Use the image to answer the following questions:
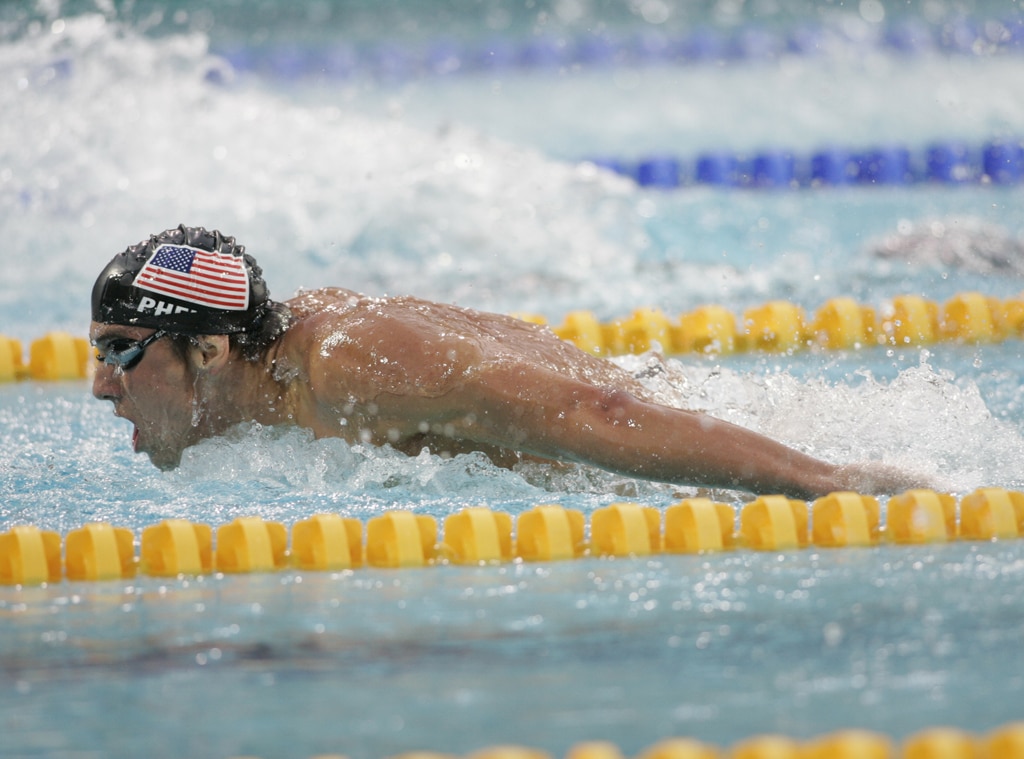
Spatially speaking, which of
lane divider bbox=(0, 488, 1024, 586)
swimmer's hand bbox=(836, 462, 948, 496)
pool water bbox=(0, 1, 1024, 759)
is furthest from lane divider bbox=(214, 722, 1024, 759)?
swimmer's hand bbox=(836, 462, 948, 496)

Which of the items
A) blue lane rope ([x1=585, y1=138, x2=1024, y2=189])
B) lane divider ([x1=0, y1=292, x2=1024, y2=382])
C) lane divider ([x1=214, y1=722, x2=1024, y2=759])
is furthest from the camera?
blue lane rope ([x1=585, y1=138, x2=1024, y2=189])

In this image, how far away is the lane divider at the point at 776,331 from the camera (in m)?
4.65

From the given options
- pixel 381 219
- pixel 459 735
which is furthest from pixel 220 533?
pixel 381 219

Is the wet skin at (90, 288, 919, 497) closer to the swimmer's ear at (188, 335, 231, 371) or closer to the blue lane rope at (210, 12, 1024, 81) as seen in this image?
the swimmer's ear at (188, 335, 231, 371)

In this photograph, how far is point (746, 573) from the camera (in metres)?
2.35

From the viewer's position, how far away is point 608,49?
11.1 metres

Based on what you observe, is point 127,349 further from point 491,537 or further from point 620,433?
point 620,433

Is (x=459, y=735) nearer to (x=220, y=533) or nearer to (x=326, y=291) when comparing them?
(x=220, y=533)

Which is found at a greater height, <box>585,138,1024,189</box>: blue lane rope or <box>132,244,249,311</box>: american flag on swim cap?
<box>585,138,1024,189</box>: blue lane rope

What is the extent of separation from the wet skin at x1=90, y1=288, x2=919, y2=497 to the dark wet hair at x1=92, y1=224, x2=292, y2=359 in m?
0.04

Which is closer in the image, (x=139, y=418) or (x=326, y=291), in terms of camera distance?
(x=139, y=418)

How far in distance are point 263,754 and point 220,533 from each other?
2.99 ft

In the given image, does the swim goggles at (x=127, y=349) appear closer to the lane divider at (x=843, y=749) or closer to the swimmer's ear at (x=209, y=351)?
the swimmer's ear at (x=209, y=351)

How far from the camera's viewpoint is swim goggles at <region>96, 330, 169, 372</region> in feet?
8.96
